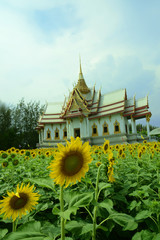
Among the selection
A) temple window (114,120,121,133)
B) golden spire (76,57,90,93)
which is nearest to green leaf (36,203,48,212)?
temple window (114,120,121,133)

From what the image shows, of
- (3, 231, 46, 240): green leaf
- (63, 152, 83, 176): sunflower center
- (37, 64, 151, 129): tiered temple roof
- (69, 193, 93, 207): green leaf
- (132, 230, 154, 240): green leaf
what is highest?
(37, 64, 151, 129): tiered temple roof

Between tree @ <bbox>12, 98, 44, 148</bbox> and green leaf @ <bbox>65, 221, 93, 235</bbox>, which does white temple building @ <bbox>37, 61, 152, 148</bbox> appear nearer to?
tree @ <bbox>12, 98, 44, 148</bbox>

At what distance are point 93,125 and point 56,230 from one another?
828 inches

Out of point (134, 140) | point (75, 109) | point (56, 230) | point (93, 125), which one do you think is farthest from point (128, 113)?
point (56, 230)

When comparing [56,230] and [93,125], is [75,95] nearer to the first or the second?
[93,125]

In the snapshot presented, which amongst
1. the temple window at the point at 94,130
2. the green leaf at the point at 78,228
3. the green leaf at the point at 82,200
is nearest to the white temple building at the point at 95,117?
the temple window at the point at 94,130

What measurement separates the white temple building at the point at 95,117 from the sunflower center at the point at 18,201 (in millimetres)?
17687

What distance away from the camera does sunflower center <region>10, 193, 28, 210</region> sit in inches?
45.3

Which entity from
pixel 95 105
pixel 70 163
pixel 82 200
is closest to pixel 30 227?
pixel 82 200

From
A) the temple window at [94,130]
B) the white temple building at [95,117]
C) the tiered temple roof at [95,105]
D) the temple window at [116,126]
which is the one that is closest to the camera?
the white temple building at [95,117]

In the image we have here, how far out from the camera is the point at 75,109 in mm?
21938

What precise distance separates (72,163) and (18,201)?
508 mm

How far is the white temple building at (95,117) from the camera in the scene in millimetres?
19641

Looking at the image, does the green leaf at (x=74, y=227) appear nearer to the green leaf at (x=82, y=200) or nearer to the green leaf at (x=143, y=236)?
the green leaf at (x=82, y=200)
